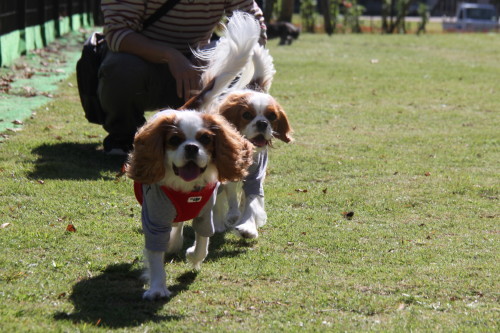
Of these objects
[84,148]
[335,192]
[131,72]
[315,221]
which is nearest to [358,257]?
[315,221]

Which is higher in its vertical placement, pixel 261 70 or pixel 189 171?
pixel 261 70

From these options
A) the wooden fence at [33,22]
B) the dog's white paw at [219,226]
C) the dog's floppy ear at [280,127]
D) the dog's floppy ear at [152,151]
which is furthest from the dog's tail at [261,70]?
the wooden fence at [33,22]

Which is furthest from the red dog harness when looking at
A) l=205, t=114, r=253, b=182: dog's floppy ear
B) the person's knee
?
the person's knee

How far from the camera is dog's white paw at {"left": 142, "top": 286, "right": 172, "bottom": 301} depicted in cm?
372

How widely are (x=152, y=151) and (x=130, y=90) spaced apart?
265 cm

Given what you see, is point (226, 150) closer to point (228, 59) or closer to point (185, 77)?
point (228, 59)

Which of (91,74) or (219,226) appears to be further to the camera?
(91,74)

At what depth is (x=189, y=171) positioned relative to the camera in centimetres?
→ 373

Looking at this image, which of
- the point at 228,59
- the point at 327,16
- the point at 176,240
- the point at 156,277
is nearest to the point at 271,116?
the point at 228,59

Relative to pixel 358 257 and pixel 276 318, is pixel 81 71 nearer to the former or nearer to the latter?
pixel 358 257

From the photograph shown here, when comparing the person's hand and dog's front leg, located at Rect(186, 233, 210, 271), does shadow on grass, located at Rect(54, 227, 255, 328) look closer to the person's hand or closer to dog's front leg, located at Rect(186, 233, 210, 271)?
dog's front leg, located at Rect(186, 233, 210, 271)

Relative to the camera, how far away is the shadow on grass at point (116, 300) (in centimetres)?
345

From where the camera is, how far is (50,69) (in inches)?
468

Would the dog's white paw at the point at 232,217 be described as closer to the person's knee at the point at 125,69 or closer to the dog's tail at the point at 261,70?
the dog's tail at the point at 261,70
